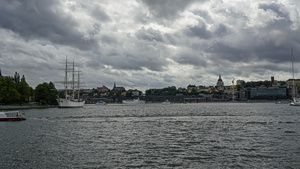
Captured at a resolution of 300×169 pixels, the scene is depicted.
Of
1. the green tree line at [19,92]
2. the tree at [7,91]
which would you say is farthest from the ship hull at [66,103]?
the tree at [7,91]

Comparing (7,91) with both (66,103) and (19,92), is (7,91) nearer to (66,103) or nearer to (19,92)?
(19,92)

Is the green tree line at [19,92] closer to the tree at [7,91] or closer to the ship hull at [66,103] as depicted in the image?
the tree at [7,91]

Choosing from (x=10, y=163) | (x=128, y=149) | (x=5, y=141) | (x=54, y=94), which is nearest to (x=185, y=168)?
(x=128, y=149)

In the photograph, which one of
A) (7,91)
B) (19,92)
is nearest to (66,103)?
(19,92)

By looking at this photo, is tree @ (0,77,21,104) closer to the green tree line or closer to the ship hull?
the green tree line

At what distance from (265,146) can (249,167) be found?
930 cm

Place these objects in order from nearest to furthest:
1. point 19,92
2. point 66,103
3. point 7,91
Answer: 1. point 7,91
2. point 19,92
3. point 66,103

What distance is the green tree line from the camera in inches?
4907

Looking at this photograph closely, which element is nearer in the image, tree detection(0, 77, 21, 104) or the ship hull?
tree detection(0, 77, 21, 104)

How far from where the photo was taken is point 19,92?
→ 150 meters

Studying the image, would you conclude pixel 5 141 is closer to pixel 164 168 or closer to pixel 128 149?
pixel 128 149

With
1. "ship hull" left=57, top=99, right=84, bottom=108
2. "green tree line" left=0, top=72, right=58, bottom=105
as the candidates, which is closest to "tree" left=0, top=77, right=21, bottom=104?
"green tree line" left=0, top=72, right=58, bottom=105

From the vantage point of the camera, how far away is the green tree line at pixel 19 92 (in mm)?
124650

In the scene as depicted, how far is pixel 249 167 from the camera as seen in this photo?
20000 mm
